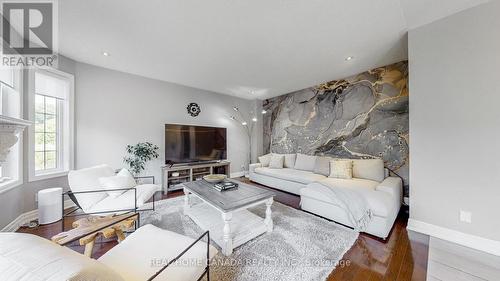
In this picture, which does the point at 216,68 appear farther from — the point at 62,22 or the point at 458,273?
the point at 458,273

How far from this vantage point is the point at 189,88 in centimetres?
450

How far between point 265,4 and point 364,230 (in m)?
2.90

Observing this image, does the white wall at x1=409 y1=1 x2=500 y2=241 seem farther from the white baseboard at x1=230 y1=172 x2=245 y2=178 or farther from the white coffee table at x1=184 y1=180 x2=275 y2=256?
the white baseboard at x1=230 y1=172 x2=245 y2=178

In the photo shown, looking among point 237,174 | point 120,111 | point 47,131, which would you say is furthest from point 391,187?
point 47,131

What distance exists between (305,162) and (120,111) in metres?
Answer: 4.26

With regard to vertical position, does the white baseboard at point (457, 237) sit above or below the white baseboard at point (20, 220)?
below

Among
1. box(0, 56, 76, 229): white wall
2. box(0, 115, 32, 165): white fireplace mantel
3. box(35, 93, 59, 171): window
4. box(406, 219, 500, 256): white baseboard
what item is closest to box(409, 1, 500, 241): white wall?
box(406, 219, 500, 256): white baseboard

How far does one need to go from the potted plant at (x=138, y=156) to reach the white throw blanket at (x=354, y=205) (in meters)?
3.53

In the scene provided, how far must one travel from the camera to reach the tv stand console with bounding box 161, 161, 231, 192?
380cm

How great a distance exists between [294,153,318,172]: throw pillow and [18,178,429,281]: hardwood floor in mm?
1960

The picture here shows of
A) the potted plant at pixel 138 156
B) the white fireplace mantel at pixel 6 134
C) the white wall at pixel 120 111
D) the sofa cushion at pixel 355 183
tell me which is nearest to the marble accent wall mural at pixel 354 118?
the sofa cushion at pixel 355 183

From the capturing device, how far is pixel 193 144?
4.33 meters

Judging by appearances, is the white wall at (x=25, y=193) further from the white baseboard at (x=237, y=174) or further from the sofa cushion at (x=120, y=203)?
the white baseboard at (x=237, y=174)

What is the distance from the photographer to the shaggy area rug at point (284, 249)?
1.56 meters
